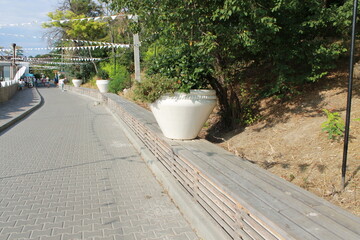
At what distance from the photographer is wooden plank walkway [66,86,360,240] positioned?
2.12 meters

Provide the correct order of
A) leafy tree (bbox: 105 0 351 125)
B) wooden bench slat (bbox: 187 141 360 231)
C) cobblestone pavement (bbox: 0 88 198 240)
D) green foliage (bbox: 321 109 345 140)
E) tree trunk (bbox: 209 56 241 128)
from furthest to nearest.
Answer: tree trunk (bbox: 209 56 241 128)
leafy tree (bbox: 105 0 351 125)
green foliage (bbox: 321 109 345 140)
cobblestone pavement (bbox: 0 88 198 240)
wooden bench slat (bbox: 187 141 360 231)

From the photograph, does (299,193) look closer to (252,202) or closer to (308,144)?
(252,202)

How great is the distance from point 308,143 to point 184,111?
1946 mm

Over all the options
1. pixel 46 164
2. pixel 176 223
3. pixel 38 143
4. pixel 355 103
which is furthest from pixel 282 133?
pixel 38 143

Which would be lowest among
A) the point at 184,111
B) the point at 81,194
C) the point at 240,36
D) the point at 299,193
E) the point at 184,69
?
the point at 81,194

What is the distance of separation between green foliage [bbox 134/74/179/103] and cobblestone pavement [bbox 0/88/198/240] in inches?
51.6

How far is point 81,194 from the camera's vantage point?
14.8 ft

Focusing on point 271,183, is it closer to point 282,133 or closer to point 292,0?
point 282,133

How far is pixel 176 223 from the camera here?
11.7 feet

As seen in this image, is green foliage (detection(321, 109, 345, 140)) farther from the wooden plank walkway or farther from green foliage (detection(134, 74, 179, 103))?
green foliage (detection(134, 74, 179, 103))

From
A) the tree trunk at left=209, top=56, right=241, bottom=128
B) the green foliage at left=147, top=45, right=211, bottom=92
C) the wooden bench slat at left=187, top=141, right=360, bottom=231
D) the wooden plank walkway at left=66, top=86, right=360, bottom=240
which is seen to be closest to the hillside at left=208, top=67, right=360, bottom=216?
the tree trunk at left=209, top=56, right=241, bottom=128

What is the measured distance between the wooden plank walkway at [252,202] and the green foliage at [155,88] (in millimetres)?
1111

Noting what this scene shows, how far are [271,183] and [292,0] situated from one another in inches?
135

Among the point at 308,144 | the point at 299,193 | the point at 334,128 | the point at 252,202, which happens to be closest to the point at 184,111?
the point at 308,144
